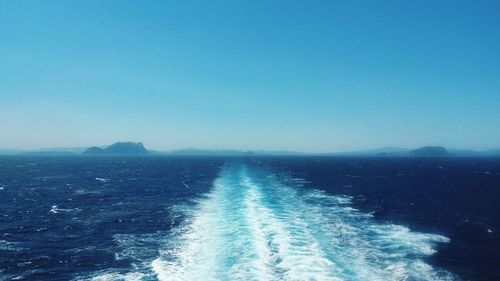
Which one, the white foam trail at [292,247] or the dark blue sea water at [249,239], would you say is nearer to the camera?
the white foam trail at [292,247]

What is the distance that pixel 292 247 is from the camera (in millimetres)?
27781

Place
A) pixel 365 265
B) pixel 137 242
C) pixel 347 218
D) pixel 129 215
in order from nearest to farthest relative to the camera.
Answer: pixel 365 265 < pixel 137 242 < pixel 347 218 < pixel 129 215

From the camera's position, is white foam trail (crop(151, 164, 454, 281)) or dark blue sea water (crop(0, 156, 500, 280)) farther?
dark blue sea water (crop(0, 156, 500, 280))

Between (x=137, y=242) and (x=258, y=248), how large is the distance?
11.3 meters

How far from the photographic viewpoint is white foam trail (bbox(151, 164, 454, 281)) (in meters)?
22.9

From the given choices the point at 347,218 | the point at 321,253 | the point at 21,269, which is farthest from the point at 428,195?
the point at 21,269

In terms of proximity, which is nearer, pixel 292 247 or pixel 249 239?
pixel 292 247

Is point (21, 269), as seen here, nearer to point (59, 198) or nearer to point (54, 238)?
point (54, 238)

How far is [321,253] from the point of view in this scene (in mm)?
26406

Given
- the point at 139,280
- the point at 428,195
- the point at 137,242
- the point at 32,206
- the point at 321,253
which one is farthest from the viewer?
the point at 428,195

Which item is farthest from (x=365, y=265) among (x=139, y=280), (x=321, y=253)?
(x=139, y=280)

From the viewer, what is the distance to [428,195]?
67312 millimetres

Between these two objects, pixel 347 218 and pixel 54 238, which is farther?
pixel 347 218

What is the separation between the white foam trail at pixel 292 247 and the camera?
22906 millimetres
